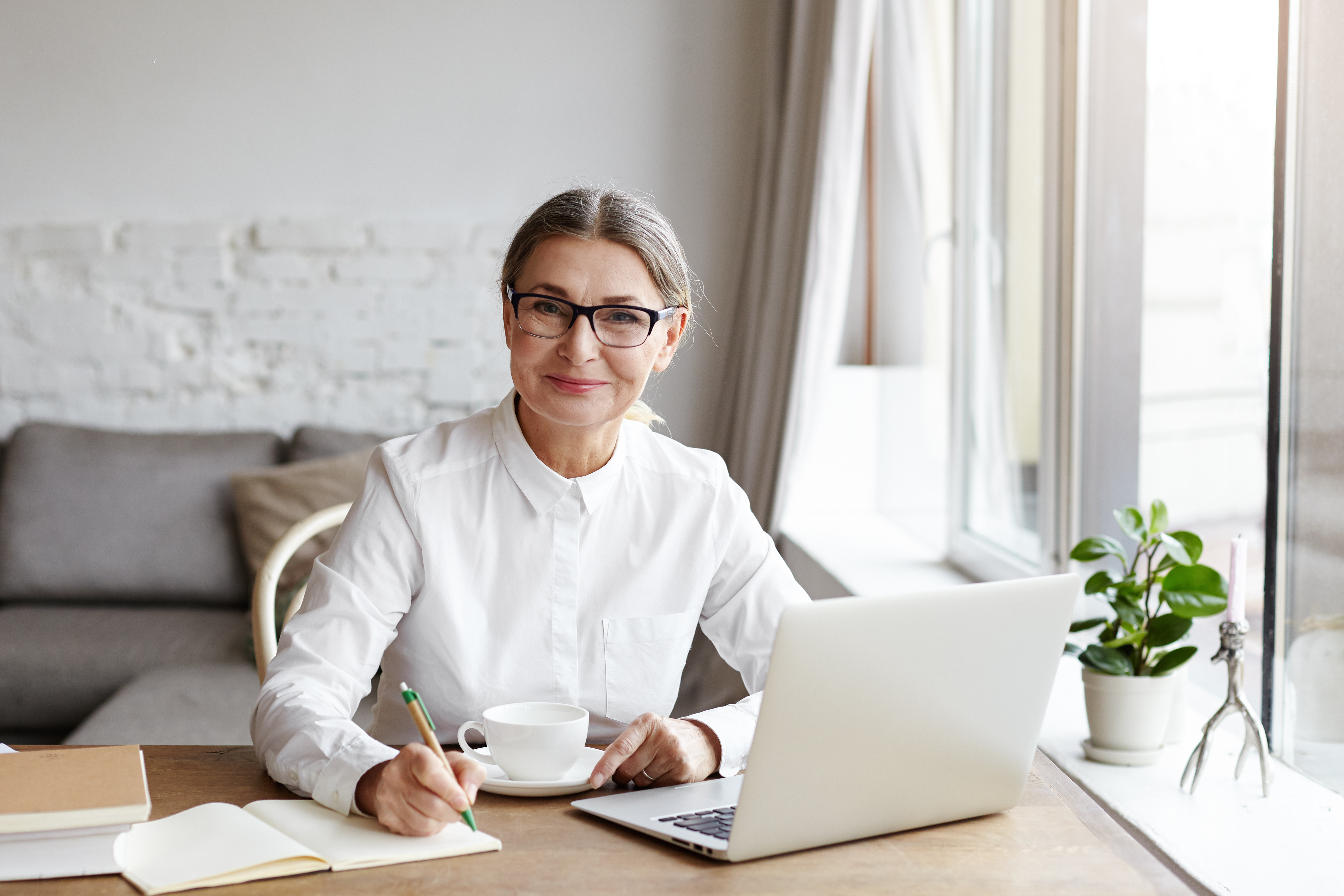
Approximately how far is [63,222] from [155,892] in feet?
10.2

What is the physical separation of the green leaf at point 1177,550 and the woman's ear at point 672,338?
657mm

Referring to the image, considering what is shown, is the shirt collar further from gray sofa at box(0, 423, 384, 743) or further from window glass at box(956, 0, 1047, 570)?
gray sofa at box(0, 423, 384, 743)

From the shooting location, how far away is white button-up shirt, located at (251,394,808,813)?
127 centimetres

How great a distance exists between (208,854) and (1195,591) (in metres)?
1.16

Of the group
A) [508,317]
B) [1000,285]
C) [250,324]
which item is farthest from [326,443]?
[508,317]

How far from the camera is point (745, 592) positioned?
1.39 metres

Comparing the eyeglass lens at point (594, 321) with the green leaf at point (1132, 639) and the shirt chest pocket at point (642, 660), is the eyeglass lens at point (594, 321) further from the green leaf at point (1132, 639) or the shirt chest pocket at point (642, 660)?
the green leaf at point (1132, 639)

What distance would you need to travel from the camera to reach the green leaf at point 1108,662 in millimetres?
1537

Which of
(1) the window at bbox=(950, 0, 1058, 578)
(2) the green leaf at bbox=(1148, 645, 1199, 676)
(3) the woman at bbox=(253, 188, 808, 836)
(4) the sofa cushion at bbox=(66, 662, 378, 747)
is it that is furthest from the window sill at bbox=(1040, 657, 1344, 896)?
(4) the sofa cushion at bbox=(66, 662, 378, 747)

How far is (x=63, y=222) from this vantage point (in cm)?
339

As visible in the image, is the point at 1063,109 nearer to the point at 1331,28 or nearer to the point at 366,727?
the point at 1331,28

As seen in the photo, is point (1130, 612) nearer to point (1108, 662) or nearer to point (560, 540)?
point (1108, 662)

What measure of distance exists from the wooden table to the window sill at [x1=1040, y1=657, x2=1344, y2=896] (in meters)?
0.33

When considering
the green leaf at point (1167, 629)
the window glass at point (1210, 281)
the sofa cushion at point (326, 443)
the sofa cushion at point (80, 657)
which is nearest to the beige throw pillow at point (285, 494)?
the sofa cushion at point (326, 443)
